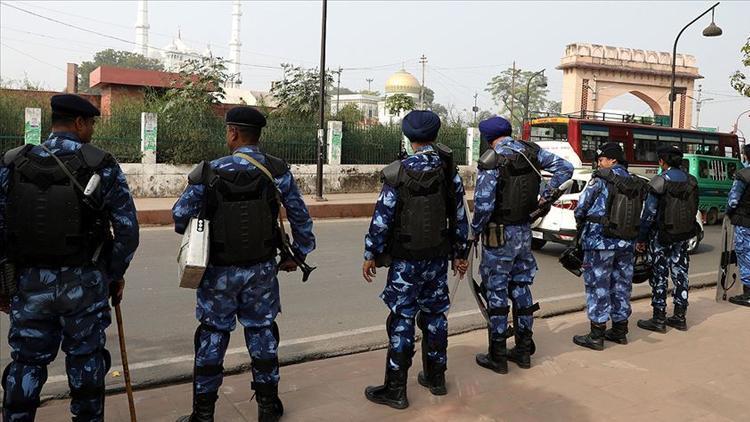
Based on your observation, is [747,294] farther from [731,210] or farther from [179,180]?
[179,180]

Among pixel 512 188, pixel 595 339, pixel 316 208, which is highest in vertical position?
pixel 512 188

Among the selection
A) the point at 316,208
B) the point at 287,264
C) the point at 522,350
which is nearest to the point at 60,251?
the point at 287,264

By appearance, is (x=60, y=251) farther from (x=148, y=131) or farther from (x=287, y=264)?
(x=148, y=131)

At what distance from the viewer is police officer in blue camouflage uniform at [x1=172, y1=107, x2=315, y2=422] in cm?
320

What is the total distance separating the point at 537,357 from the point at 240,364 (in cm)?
214

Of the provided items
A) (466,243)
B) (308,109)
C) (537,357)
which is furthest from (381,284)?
(308,109)

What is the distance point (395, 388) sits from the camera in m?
3.71

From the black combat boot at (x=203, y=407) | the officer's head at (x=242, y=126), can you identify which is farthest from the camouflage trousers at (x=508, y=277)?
the black combat boot at (x=203, y=407)

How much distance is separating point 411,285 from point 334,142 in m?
14.9

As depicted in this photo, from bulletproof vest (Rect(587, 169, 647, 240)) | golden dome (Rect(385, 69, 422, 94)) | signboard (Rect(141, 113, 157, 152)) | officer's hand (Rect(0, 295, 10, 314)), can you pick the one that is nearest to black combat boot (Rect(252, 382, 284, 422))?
officer's hand (Rect(0, 295, 10, 314))

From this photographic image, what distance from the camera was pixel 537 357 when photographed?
4707 mm

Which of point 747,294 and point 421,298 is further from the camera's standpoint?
point 747,294

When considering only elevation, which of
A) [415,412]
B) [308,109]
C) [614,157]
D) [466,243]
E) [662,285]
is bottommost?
[415,412]

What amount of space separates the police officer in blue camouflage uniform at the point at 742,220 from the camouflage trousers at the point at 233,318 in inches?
204
